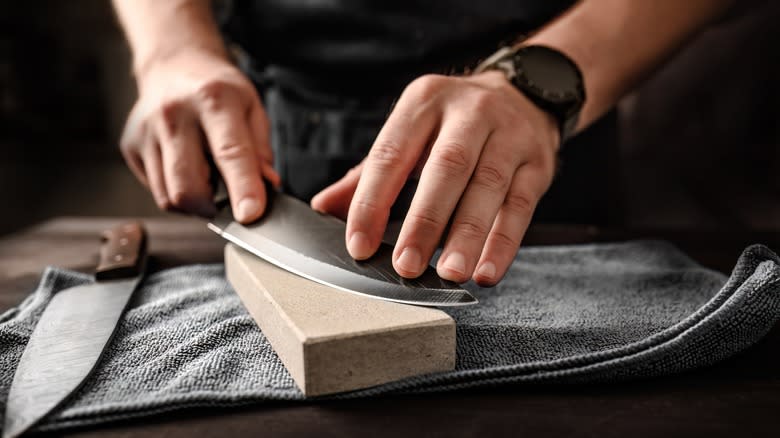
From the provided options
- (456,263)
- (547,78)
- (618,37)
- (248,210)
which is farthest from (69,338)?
(618,37)

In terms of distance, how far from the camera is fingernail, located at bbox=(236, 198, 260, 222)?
62cm

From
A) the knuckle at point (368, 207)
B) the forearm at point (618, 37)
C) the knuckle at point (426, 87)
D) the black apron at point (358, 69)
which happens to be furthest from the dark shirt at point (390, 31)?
the knuckle at point (368, 207)

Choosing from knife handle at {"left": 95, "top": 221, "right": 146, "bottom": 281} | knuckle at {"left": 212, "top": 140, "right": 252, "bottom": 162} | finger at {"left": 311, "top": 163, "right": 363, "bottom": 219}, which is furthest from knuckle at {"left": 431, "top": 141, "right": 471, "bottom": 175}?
knife handle at {"left": 95, "top": 221, "right": 146, "bottom": 281}

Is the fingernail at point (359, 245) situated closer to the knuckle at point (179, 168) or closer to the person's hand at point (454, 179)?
the person's hand at point (454, 179)

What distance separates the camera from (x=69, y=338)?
0.48 m

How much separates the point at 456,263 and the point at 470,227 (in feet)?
0.13

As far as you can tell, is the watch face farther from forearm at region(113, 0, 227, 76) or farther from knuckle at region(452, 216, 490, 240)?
forearm at region(113, 0, 227, 76)

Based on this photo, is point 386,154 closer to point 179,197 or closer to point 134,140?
point 179,197

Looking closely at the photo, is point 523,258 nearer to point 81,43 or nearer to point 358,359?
point 358,359

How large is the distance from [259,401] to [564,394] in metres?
0.20

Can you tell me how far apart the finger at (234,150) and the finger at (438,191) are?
19 centimetres

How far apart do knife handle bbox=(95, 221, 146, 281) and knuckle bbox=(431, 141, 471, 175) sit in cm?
35

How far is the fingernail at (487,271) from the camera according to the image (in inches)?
20.0

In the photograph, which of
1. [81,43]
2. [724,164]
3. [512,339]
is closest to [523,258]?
[512,339]
